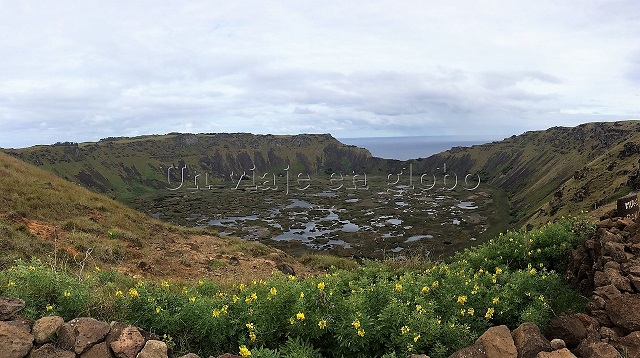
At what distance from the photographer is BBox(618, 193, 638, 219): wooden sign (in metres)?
9.84

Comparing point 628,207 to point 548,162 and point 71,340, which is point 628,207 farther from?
point 548,162

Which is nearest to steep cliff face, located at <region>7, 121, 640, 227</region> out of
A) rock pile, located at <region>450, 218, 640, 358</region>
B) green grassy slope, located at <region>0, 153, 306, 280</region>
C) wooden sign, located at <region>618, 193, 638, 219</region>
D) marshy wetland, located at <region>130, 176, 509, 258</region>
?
marshy wetland, located at <region>130, 176, 509, 258</region>

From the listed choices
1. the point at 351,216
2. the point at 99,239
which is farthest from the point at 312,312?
the point at 351,216

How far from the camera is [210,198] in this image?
147000 millimetres

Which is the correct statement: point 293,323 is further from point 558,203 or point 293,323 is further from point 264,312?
point 558,203

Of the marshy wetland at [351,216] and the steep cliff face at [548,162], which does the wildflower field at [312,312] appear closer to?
the marshy wetland at [351,216]

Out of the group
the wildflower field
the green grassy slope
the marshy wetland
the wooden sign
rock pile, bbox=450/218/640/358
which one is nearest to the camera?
rock pile, bbox=450/218/640/358

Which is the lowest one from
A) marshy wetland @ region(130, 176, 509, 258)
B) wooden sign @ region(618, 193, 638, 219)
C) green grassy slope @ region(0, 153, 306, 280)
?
marshy wetland @ region(130, 176, 509, 258)

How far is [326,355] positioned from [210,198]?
486 feet

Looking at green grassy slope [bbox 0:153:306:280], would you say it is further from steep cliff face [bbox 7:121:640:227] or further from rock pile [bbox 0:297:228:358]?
steep cliff face [bbox 7:121:640:227]

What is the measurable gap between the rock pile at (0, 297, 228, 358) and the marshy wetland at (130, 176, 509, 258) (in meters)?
51.6

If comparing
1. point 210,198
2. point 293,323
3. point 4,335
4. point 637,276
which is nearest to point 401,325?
point 293,323

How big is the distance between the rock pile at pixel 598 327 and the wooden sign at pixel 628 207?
93.5 inches

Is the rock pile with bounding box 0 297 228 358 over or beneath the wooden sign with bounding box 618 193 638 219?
beneath
